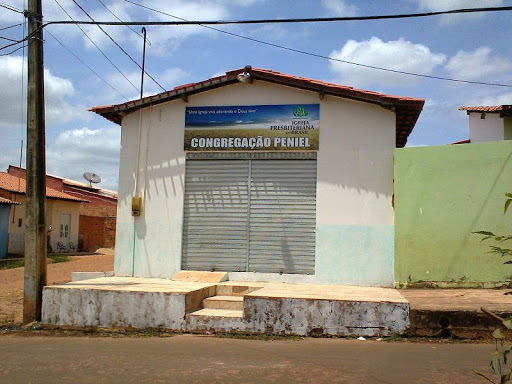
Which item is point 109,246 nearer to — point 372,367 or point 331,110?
point 331,110

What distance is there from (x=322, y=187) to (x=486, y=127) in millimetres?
12245

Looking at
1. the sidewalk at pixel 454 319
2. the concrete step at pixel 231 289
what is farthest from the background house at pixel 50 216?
the sidewalk at pixel 454 319

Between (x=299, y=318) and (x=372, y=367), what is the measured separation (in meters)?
2.19

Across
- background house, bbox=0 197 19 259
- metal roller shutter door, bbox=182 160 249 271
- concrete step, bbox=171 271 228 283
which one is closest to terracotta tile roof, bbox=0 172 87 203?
background house, bbox=0 197 19 259

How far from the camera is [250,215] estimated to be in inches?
472

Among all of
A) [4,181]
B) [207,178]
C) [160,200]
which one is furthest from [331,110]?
[4,181]

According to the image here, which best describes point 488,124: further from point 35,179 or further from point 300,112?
point 35,179

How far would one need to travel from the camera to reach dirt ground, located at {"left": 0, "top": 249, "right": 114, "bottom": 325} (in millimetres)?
11343

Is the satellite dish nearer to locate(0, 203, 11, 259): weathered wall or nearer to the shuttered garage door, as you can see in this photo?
locate(0, 203, 11, 259): weathered wall

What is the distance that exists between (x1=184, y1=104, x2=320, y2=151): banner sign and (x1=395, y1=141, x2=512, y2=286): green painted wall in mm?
2152

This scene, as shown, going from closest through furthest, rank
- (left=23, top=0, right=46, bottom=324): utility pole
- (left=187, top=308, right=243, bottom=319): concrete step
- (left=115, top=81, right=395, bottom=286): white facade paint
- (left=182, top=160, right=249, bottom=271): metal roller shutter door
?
1. (left=187, top=308, right=243, bottom=319): concrete step
2. (left=23, top=0, right=46, bottom=324): utility pole
3. (left=115, top=81, right=395, bottom=286): white facade paint
4. (left=182, top=160, right=249, bottom=271): metal roller shutter door

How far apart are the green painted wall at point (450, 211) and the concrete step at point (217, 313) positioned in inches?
141

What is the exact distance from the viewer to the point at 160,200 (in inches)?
490

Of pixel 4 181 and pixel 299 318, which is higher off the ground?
pixel 4 181
